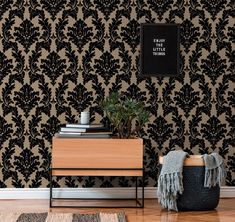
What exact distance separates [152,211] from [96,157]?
2.07ft

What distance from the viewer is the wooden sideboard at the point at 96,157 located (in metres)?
4.81

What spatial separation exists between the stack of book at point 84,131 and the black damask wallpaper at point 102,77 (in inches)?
16.4

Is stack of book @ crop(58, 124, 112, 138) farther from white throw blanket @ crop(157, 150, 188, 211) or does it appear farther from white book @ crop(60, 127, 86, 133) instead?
white throw blanket @ crop(157, 150, 188, 211)

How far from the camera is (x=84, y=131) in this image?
192 inches

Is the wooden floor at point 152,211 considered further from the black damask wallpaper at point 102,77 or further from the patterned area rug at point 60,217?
the black damask wallpaper at point 102,77

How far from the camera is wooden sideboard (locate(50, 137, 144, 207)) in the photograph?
189 inches

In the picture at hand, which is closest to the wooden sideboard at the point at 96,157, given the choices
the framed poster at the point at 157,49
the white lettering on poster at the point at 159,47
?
the framed poster at the point at 157,49

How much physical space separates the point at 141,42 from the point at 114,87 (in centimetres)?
48

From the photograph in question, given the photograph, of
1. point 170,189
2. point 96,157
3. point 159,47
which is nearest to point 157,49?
point 159,47

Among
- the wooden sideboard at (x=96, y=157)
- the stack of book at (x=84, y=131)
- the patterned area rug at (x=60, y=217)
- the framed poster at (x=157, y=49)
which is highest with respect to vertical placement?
the framed poster at (x=157, y=49)

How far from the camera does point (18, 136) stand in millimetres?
5316

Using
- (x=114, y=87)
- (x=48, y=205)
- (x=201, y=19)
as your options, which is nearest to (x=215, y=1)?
(x=201, y=19)

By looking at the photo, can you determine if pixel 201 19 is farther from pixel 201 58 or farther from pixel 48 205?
pixel 48 205

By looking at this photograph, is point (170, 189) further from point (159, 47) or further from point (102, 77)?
point (159, 47)
